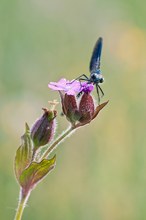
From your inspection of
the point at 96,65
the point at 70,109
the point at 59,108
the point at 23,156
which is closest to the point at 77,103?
the point at 70,109

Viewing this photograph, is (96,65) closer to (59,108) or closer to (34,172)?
(34,172)

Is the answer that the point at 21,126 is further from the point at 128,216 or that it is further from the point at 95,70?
the point at 95,70

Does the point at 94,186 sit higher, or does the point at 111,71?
the point at 111,71

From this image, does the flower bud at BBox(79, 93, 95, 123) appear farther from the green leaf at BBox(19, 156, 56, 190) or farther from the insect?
the green leaf at BBox(19, 156, 56, 190)

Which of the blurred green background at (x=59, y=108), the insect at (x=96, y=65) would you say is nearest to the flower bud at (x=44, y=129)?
the insect at (x=96, y=65)

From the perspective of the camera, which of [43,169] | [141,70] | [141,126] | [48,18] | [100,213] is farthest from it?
[48,18]

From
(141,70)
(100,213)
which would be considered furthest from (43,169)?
(141,70)

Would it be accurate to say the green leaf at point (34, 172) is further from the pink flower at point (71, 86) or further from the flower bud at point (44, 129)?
the pink flower at point (71, 86)
